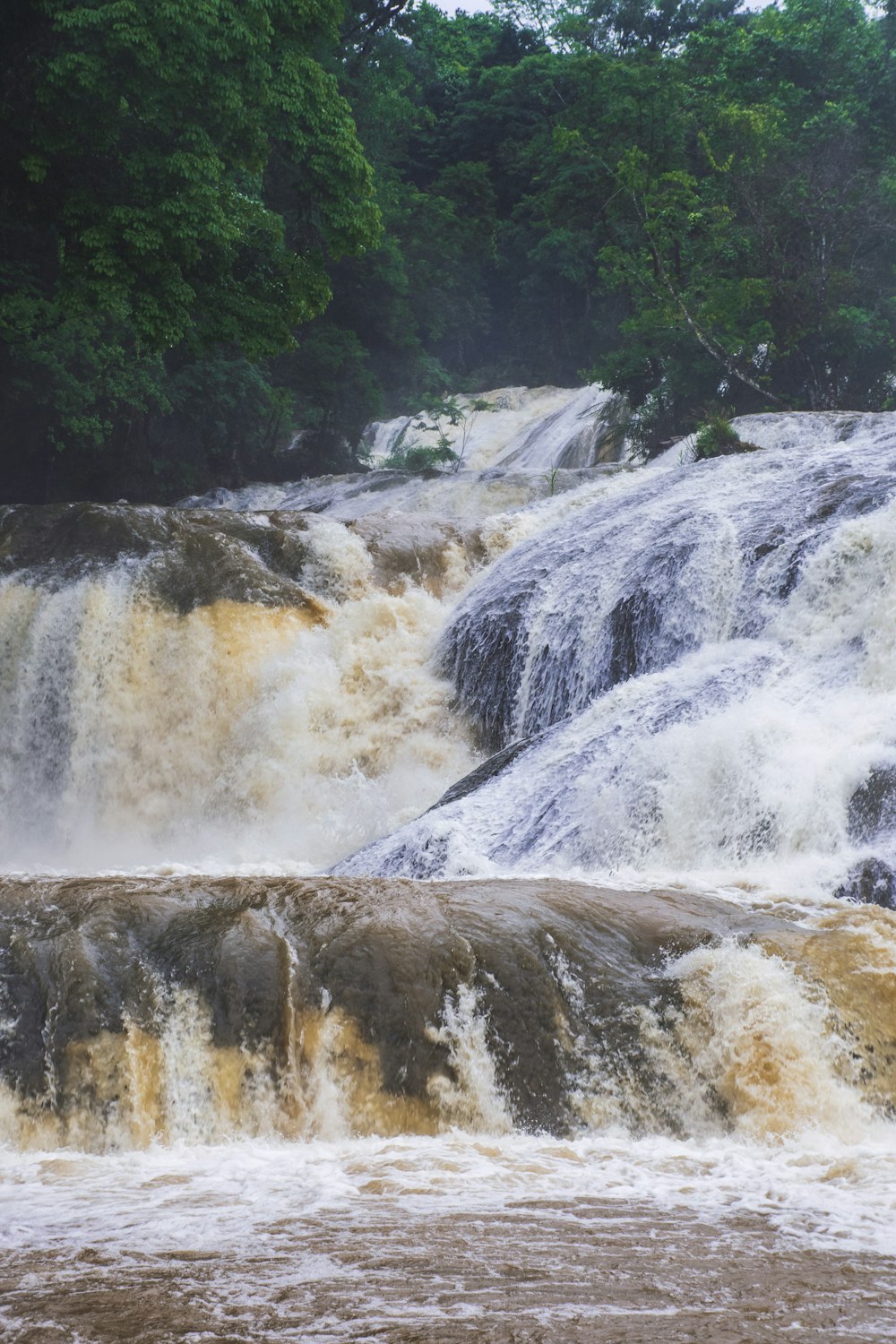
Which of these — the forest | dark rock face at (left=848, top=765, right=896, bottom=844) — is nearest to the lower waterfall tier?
dark rock face at (left=848, top=765, right=896, bottom=844)

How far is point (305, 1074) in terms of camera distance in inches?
164

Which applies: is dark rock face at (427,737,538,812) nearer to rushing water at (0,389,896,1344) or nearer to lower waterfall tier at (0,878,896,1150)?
rushing water at (0,389,896,1344)

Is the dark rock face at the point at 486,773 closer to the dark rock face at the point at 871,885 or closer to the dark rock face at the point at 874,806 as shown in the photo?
the dark rock face at the point at 874,806

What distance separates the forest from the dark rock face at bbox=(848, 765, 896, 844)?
8822 millimetres

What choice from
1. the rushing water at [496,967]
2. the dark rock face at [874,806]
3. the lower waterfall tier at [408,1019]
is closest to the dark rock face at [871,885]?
the rushing water at [496,967]

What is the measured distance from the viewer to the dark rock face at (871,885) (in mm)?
5504

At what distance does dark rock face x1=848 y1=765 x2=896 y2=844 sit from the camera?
588 centimetres

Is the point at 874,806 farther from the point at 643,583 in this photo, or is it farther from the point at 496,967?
the point at 643,583

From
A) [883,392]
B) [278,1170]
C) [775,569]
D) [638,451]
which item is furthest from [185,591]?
[883,392]

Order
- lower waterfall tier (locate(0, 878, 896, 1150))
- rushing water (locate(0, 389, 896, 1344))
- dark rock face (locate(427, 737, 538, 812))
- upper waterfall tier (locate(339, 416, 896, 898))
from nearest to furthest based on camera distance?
rushing water (locate(0, 389, 896, 1344)) < lower waterfall tier (locate(0, 878, 896, 1150)) < upper waterfall tier (locate(339, 416, 896, 898)) < dark rock face (locate(427, 737, 538, 812))

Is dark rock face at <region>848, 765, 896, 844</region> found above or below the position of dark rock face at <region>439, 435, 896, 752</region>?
below

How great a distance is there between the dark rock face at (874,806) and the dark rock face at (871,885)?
9.4 inches

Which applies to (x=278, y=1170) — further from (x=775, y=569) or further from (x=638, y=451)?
(x=638, y=451)

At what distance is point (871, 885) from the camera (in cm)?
557
